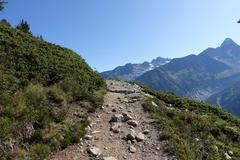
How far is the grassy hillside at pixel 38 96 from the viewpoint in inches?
587

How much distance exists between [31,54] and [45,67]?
1.35m

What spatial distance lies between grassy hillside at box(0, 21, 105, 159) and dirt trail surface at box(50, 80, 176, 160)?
56 centimetres

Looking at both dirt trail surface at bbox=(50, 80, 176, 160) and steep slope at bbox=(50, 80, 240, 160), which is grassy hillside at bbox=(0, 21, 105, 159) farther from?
steep slope at bbox=(50, 80, 240, 160)

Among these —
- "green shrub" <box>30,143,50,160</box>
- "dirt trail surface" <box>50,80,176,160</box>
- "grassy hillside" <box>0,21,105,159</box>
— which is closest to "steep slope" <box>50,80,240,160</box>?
"dirt trail surface" <box>50,80,176,160</box>

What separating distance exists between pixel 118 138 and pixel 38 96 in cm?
458

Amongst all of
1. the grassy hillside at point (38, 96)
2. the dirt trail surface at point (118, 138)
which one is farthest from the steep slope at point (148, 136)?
the grassy hillside at point (38, 96)

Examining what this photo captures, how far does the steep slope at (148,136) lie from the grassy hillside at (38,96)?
817 millimetres

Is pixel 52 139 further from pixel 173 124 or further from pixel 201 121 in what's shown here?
pixel 201 121

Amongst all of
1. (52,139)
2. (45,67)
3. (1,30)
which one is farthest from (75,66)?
(52,139)

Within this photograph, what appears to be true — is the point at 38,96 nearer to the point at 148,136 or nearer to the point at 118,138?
the point at 118,138

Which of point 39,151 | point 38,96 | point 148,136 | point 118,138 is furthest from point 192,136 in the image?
point 39,151

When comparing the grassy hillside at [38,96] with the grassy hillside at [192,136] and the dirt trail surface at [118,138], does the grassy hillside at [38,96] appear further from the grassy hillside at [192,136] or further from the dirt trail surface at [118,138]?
the grassy hillside at [192,136]

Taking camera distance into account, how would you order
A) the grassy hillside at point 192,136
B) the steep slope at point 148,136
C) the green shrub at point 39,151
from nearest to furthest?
the green shrub at point 39,151 < the steep slope at point 148,136 < the grassy hillside at point 192,136

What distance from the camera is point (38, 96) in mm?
18375
